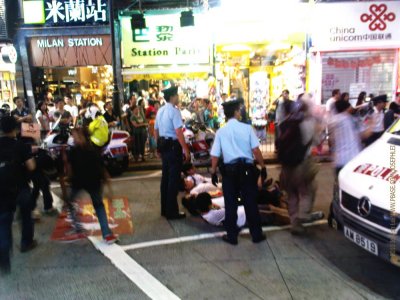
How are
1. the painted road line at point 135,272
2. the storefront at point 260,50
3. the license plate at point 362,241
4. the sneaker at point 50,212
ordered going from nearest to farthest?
the license plate at point 362,241 → the painted road line at point 135,272 → the sneaker at point 50,212 → the storefront at point 260,50

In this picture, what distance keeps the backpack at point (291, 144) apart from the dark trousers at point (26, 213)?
3201mm

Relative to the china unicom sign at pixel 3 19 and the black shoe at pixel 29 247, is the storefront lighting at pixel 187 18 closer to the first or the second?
the china unicom sign at pixel 3 19

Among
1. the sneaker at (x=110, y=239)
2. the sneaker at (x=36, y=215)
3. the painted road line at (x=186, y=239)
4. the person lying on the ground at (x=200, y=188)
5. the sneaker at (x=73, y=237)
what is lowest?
the sneaker at (x=36, y=215)

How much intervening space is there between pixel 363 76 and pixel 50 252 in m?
11.2

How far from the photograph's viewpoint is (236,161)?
16.6 feet

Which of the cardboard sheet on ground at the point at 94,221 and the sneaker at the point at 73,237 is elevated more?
the sneaker at the point at 73,237

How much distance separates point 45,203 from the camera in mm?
6898

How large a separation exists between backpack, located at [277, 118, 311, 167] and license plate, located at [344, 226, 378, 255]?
1.27 meters

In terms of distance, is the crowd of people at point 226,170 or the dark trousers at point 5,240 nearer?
the dark trousers at point 5,240

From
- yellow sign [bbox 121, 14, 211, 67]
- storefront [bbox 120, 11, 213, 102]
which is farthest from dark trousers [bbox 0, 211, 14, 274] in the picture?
yellow sign [bbox 121, 14, 211, 67]

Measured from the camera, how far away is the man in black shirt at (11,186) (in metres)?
4.55

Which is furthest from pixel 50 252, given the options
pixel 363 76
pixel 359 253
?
pixel 363 76

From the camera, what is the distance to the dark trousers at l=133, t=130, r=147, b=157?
11031 millimetres

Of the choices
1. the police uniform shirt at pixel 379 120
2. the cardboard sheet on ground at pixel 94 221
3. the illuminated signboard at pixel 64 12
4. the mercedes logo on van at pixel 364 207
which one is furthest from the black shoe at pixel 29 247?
the illuminated signboard at pixel 64 12
